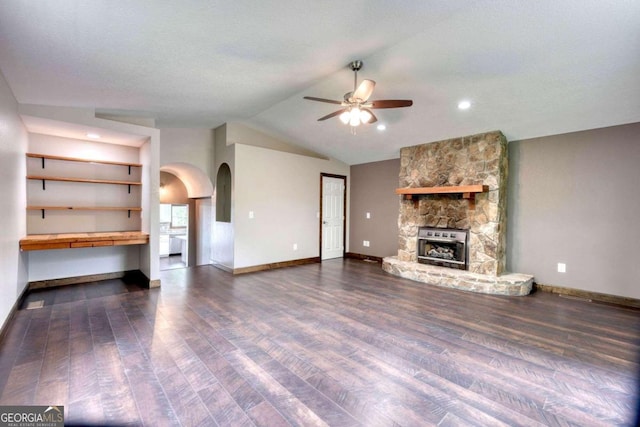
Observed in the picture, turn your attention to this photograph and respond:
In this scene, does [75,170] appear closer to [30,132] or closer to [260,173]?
[30,132]

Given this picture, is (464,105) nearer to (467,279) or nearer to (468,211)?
(468,211)

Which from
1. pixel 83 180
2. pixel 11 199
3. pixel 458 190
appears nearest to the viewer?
pixel 11 199

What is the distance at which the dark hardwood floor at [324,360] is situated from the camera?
1813 mm

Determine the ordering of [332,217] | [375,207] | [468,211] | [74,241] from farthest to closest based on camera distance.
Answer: [332,217], [375,207], [468,211], [74,241]

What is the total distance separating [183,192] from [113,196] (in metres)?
3.40

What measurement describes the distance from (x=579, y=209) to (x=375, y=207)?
370cm

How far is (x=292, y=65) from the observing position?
3135 mm

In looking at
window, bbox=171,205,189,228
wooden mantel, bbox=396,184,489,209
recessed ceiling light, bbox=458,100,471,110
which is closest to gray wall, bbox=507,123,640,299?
wooden mantel, bbox=396,184,489,209

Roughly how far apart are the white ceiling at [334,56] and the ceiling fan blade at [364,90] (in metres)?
0.37

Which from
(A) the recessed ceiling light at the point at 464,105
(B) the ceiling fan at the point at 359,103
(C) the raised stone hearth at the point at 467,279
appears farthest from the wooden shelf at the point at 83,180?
(A) the recessed ceiling light at the point at 464,105

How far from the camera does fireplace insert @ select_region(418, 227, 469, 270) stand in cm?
500

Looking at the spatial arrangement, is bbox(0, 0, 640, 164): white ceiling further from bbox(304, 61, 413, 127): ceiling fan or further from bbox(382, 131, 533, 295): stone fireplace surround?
bbox(382, 131, 533, 295): stone fireplace surround

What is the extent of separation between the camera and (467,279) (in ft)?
14.9

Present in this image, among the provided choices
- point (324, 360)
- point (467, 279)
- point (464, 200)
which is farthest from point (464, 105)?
point (324, 360)
